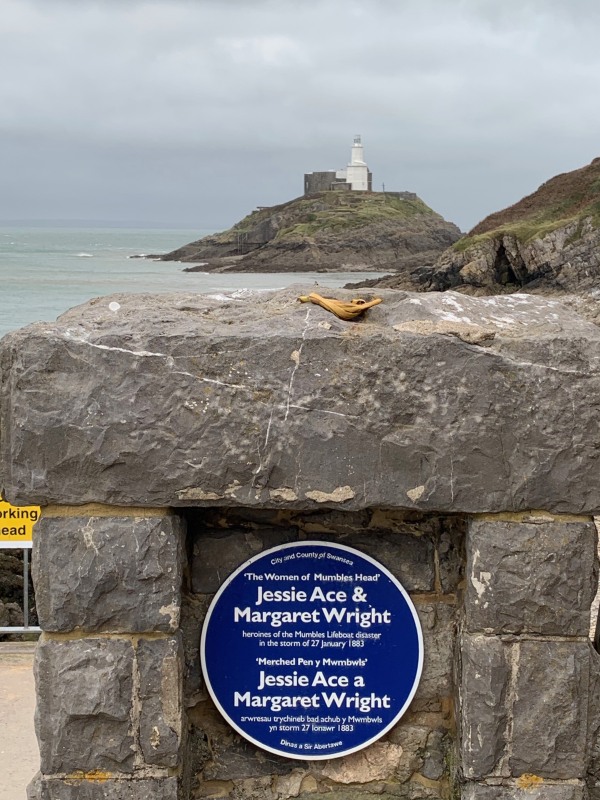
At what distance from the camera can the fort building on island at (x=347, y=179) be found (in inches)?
3376

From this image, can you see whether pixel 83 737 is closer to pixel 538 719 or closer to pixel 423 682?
pixel 423 682

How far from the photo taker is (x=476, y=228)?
40344 mm

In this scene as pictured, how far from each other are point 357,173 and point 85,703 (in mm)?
86493

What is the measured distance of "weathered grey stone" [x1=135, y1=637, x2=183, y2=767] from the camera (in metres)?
2.88

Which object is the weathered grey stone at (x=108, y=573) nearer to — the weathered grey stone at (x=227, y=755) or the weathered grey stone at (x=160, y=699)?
the weathered grey stone at (x=160, y=699)

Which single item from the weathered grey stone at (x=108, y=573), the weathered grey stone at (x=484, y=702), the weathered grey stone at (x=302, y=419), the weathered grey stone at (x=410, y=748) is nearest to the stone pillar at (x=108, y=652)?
the weathered grey stone at (x=108, y=573)

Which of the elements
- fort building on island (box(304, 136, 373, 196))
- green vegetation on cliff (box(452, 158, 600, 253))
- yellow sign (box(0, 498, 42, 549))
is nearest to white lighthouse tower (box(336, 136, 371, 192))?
fort building on island (box(304, 136, 373, 196))

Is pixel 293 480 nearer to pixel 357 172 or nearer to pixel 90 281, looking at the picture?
pixel 90 281

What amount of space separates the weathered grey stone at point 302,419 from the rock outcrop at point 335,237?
65943 millimetres

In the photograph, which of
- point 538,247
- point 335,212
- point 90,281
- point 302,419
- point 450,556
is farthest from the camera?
point 335,212

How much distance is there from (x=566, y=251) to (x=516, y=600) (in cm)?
3051

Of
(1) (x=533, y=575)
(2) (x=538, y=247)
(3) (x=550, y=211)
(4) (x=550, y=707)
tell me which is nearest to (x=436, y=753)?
(4) (x=550, y=707)

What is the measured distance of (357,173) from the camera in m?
86.4

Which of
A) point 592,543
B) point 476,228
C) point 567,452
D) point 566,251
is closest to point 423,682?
point 592,543
